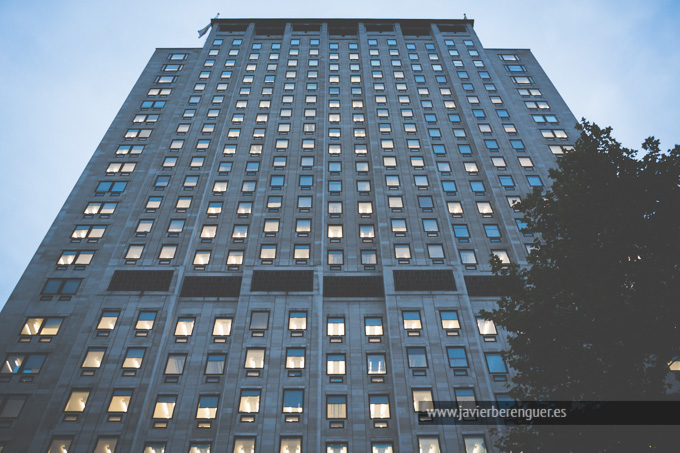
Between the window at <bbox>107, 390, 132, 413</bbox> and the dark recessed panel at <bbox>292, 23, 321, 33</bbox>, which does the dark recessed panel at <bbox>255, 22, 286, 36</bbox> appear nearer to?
the dark recessed panel at <bbox>292, 23, 321, 33</bbox>

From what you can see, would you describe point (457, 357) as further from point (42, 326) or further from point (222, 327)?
point (42, 326)

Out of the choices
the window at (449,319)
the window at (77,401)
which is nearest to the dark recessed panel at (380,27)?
the window at (449,319)

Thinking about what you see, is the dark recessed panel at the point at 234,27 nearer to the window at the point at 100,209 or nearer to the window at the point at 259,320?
the window at the point at 100,209

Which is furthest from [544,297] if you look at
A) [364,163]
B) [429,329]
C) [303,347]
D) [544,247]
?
[364,163]

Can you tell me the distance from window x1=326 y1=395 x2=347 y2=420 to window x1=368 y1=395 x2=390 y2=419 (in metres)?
1.69

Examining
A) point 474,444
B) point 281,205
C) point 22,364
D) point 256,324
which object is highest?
point 281,205

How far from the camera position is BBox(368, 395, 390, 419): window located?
3108 centimetres

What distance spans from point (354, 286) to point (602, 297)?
23602 millimetres

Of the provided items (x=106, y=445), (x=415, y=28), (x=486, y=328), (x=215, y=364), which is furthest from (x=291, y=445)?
(x=415, y=28)

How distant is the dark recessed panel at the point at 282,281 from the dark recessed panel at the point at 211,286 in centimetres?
159

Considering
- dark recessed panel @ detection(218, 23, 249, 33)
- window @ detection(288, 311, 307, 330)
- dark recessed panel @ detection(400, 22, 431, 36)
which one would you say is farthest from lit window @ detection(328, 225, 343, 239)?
dark recessed panel @ detection(218, 23, 249, 33)

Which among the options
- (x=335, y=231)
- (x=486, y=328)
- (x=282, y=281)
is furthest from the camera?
(x=335, y=231)

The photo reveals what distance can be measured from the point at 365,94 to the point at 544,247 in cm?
4424

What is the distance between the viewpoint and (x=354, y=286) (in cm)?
3844
